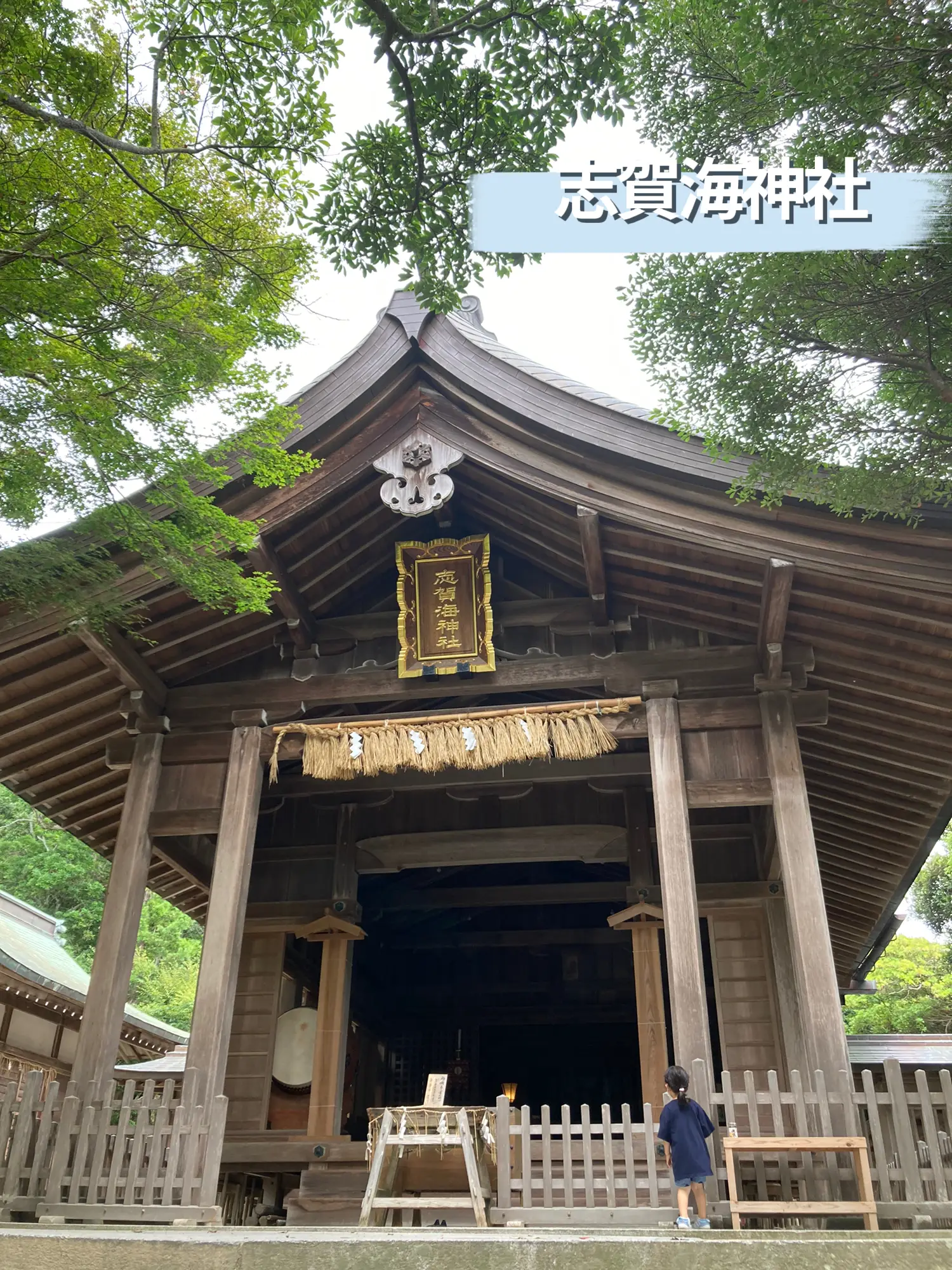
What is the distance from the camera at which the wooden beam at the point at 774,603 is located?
24.4 ft

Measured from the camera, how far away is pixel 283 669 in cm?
929

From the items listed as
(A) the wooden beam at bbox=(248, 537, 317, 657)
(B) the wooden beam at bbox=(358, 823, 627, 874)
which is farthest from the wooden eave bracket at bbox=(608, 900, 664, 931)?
(A) the wooden beam at bbox=(248, 537, 317, 657)

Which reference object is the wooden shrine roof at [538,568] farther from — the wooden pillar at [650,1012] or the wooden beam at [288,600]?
the wooden pillar at [650,1012]

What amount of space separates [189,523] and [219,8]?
3.16 metres

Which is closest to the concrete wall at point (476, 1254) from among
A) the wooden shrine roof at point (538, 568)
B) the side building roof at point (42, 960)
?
the wooden shrine roof at point (538, 568)

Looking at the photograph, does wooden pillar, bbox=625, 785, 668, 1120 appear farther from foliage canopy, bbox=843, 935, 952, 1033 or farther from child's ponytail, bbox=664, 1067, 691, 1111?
foliage canopy, bbox=843, 935, 952, 1033

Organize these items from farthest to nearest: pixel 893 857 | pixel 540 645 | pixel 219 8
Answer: pixel 893 857 → pixel 540 645 → pixel 219 8

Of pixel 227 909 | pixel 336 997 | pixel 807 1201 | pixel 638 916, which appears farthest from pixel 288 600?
pixel 807 1201

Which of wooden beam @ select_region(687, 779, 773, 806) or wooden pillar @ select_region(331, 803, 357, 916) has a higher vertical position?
wooden pillar @ select_region(331, 803, 357, 916)

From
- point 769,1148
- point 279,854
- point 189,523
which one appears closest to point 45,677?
point 189,523

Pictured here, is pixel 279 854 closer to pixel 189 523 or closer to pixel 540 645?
pixel 540 645

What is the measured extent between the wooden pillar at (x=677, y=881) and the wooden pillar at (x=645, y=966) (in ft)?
8.01

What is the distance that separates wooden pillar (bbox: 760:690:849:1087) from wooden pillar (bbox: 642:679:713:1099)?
2.24ft

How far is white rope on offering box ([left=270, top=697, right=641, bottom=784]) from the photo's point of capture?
8.23 m
